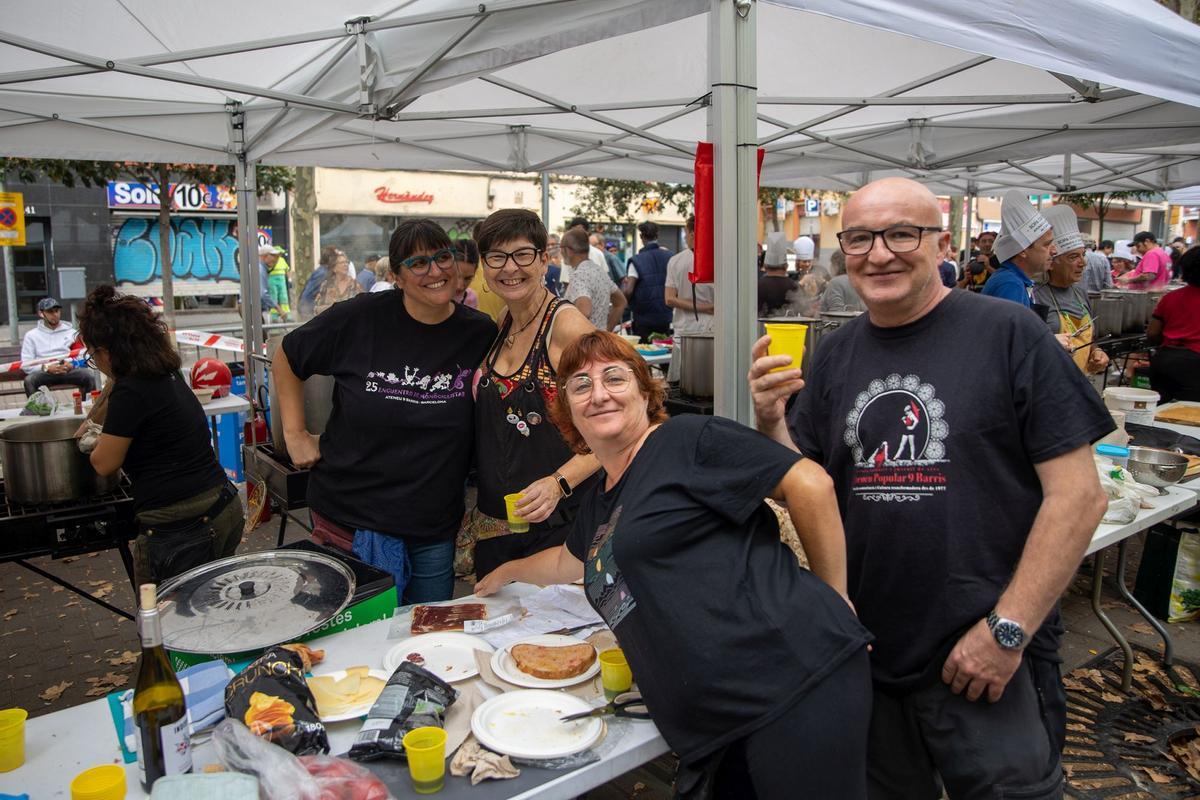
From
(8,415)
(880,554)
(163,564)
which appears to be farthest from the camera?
(8,415)

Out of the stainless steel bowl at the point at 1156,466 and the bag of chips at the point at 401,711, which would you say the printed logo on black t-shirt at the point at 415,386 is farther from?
the stainless steel bowl at the point at 1156,466

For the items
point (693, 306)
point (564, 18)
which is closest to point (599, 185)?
point (693, 306)

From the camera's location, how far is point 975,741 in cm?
191

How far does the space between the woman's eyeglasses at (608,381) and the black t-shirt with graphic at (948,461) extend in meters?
0.58

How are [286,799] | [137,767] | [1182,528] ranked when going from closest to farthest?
[286,799] → [137,767] → [1182,528]

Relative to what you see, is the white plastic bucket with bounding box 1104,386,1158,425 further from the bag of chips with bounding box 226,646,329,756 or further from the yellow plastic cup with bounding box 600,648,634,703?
the bag of chips with bounding box 226,646,329,756

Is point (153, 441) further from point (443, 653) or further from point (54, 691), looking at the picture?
point (443, 653)

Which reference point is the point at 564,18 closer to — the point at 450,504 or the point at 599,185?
the point at 450,504

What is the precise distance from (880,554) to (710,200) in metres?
1.19

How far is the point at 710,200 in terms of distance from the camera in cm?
252

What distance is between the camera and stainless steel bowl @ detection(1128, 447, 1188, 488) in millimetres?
3689

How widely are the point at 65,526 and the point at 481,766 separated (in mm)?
2634

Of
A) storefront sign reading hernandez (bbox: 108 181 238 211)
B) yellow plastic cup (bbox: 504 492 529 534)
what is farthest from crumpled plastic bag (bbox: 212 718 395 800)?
storefront sign reading hernandez (bbox: 108 181 238 211)

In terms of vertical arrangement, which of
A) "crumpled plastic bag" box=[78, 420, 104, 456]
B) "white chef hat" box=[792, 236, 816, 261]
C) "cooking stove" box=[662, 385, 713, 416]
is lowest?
"crumpled plastic bag" box=[78, 420, 104, 456]
